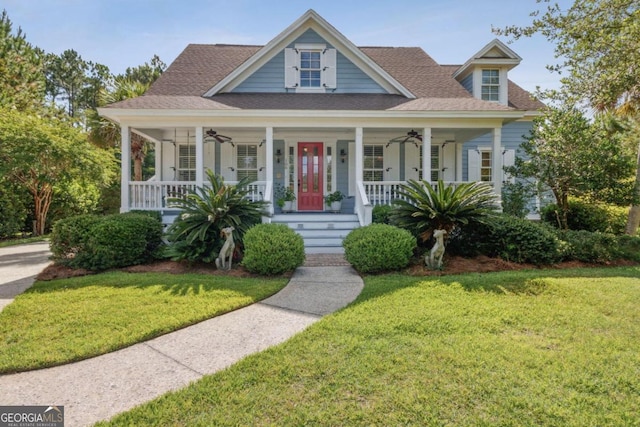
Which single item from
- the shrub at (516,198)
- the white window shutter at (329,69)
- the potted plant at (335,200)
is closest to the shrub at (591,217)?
the shrub at (516,198)

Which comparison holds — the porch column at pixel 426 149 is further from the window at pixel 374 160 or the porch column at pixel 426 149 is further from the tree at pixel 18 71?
the tree at pixel 18 71

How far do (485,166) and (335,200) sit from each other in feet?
22.6

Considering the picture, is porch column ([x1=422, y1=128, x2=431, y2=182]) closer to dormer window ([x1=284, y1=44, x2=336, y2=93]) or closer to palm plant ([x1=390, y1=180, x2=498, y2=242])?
palm plant ([x1=390, y1=180, x2=498, y2=242])

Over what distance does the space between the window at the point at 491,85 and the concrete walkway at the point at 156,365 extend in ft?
40.6

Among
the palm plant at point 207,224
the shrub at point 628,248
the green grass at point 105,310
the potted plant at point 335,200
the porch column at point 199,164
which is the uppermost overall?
the porch column at point 199,164

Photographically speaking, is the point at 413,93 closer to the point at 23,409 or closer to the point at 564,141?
the point at 564,141

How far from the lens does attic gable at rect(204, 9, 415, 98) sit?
11227 mm

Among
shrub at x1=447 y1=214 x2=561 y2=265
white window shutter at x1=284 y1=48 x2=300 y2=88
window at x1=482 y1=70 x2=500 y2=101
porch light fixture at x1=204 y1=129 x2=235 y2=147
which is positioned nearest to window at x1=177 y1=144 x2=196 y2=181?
porch light fixture at x1=204 y1=129 x2=235 y2=147

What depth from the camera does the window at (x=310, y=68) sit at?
1175 centimetres

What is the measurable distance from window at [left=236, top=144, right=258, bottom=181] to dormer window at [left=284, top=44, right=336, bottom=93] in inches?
97.5

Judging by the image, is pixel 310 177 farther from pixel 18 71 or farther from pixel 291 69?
pixel 18 71

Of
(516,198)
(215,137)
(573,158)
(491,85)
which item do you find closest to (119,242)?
(215,137)

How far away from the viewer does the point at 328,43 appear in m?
11.7

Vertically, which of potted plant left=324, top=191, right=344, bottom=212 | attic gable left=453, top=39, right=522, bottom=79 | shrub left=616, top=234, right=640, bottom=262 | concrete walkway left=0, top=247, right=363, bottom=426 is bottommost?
concrete walkway left=0, top=247, right=363, bottom=426
